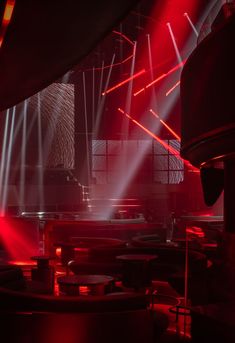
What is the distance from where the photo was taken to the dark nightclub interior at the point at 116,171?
202 centimetres

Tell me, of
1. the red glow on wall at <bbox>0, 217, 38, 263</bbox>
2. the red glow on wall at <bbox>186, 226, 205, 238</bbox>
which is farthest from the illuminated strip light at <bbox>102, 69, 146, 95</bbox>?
the red glow on wall at <bbox>186, 226, 205, 238</bbox>

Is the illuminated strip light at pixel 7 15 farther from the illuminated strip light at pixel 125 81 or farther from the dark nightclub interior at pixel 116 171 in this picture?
the illuminated strip light at pixel 125 81

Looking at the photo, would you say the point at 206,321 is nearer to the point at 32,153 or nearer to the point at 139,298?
the point at 139,298

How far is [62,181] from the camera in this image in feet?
59.3

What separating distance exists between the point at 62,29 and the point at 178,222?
1036cm

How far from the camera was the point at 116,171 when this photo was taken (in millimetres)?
19156

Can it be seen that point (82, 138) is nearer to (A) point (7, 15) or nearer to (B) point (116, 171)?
(B) point (116, 171)

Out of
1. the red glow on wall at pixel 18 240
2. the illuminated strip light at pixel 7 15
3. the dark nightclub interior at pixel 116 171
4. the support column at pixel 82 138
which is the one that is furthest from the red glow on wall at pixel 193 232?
the support column at pixel 82 138

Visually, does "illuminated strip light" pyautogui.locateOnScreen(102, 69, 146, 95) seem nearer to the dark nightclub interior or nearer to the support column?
the dark nightclub interior

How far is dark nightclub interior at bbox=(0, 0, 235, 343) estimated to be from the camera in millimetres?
2020

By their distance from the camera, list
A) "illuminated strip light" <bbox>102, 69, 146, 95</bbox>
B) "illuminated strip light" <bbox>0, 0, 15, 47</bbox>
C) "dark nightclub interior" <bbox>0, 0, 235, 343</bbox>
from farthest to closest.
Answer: "illuminated strip light" <bbox>102, 69, 146, 95</bbox>
"dark nightclub interior" <bbox>0, 0, 235, 343</bbox>
"illuminated strip light" <bbox>0, 0, 15, 47</bbox>

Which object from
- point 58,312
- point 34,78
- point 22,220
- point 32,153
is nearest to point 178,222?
point 22,220

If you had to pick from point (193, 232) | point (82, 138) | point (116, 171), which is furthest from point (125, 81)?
point (193, 232)

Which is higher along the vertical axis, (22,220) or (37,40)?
A: (37,40)
